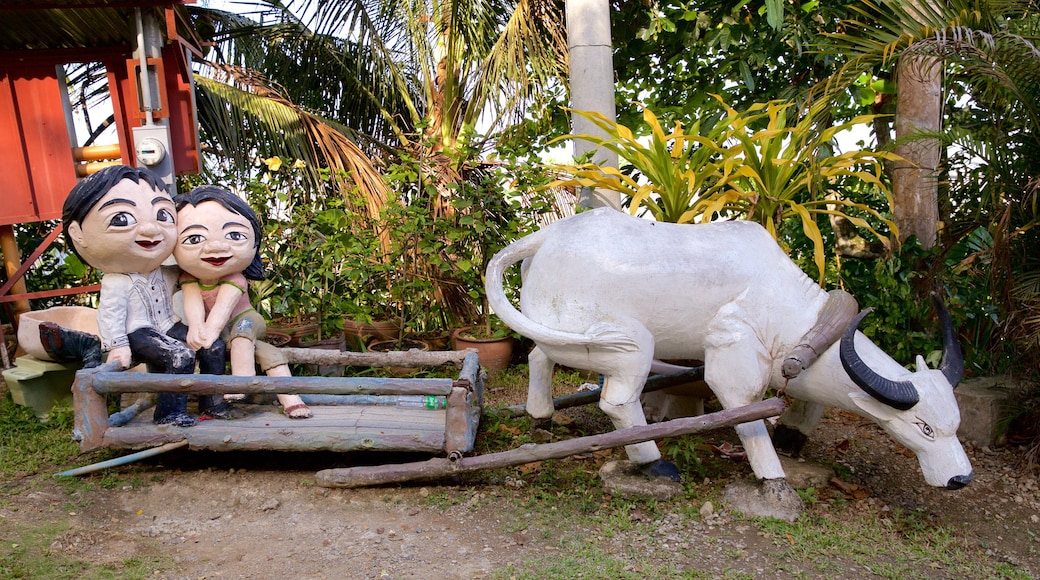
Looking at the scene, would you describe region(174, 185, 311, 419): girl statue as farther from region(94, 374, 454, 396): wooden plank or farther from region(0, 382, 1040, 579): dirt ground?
region(0, 382, 1040, 579): dirt ground

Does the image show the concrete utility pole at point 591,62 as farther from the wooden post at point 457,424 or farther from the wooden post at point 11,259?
the wooden post at point 11,259

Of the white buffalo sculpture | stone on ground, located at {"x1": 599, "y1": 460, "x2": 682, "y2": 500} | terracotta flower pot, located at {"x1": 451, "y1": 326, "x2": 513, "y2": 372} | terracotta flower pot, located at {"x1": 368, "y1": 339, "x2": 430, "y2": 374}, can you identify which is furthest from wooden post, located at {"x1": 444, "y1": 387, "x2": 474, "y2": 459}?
terracotta flower pot, located at {"x1": 368, "y1": 339, "x2": 430, "y2": 374}

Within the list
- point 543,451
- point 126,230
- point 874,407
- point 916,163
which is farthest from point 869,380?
point 126,230

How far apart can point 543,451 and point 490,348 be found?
2.12 m

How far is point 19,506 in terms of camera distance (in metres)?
3.32

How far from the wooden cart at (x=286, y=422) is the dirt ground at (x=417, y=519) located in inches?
8.6

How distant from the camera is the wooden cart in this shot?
3.39m

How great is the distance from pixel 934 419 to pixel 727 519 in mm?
924

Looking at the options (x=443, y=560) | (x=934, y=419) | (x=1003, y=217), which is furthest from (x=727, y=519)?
(x=1003, y=217)

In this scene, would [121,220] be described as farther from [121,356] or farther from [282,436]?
[282,436]

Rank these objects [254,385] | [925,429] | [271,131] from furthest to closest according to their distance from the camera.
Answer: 1. [271,131]
2. [254,385]
3. [925,429]

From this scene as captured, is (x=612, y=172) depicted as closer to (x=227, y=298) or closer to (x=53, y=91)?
(x=227, y=298)

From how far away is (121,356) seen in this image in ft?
11.7

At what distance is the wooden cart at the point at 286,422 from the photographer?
3.39 meters
